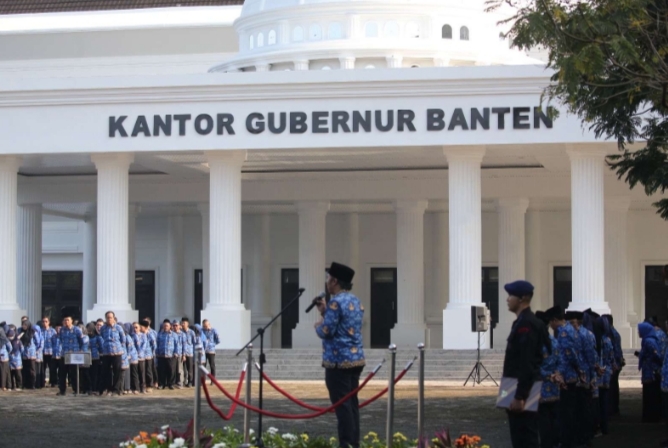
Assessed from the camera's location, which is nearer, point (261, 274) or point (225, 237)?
point (225, 237)

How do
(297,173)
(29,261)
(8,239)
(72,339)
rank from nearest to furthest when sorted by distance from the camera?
(72,339)
(8,239)
(297,173)
(29,261)

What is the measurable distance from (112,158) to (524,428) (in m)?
21.9


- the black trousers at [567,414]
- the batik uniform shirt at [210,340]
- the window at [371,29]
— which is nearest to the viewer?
the black trousers at [567,414]

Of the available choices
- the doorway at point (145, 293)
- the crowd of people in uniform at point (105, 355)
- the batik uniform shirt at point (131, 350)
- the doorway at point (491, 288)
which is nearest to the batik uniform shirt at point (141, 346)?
the crowd of people in uniform at point (105, 355)

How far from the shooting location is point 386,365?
3003 cm

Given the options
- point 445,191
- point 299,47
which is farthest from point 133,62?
point 445,191

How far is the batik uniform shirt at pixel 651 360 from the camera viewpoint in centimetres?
1945

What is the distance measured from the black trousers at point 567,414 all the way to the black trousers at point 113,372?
1153cm

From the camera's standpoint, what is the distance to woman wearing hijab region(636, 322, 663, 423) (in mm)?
19453

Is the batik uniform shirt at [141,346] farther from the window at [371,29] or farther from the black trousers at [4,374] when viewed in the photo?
the window at [371,29]

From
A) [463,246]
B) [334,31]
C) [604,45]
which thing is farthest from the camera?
[334,31]

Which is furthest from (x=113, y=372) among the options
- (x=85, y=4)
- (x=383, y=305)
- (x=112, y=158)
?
(x=85, y=4)

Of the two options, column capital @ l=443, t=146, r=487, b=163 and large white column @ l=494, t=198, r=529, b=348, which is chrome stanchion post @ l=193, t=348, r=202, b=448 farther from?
large white column @ l=494, t=198, r=529, b=348

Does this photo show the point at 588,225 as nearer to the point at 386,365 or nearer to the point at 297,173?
the point at 386,365
